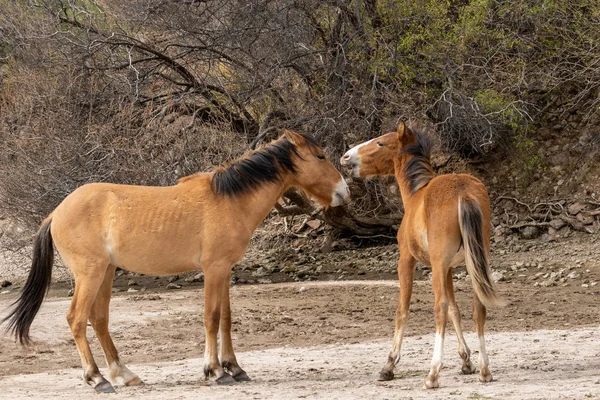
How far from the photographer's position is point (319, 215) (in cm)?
1644

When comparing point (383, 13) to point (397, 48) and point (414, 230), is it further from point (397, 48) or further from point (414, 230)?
point (414, 230)

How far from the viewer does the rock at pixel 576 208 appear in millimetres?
15672

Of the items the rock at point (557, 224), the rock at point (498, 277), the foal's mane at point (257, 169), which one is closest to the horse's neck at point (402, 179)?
the foal's mane at point (257, 169)

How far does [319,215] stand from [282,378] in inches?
366

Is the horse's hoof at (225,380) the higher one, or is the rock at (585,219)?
the horse's hoof at (225,380)

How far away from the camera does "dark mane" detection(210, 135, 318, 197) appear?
7355 millimetres

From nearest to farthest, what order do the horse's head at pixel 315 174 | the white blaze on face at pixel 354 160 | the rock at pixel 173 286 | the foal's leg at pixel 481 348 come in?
the foal's leg at pixel 481 348 < the horse's head at pixel 315 174 < the white blaze on face at pixel 354 160 < the rock at pixel 173 286

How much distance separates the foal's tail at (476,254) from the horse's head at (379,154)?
1366mm

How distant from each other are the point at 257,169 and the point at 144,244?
119cm

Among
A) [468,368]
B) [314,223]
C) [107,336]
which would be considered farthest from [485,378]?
[314,223]

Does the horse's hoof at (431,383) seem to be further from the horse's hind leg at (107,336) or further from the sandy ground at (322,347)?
the horse's hind leg at (107,336)

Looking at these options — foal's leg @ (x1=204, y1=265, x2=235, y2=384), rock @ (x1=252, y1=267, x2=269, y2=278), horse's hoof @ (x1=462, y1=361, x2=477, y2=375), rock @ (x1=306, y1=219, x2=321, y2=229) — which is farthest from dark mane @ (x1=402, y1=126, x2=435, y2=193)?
rock @ (x1=306, y1=219, x2=321, y2=229)

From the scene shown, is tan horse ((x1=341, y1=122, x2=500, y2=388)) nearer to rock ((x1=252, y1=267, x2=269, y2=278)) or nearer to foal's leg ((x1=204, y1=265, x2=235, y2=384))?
foal's leg ((x1=204, y1=265, x2=235, y2=384))

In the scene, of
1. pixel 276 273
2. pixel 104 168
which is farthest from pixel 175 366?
pixel 276 273
